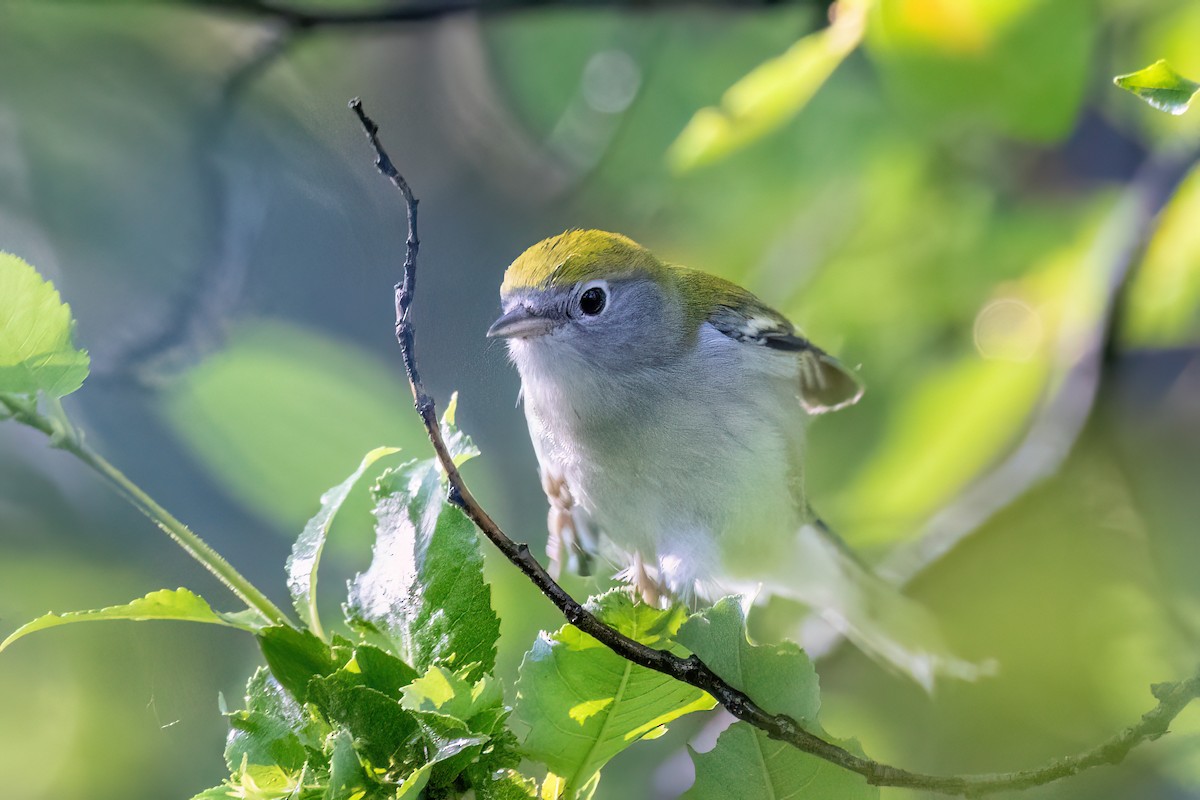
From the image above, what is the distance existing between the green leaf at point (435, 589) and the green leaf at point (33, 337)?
0.64ft

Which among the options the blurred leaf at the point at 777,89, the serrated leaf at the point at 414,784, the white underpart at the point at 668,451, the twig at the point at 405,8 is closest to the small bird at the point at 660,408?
the white underpart at the point at 668,451

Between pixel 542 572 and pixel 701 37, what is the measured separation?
1.56 metres

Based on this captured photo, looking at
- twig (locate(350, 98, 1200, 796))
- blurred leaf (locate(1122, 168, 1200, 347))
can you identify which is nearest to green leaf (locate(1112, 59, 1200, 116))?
twig (locate(350, 98, 1200, 796))

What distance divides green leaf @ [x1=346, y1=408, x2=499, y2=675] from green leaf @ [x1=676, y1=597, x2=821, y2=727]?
12 cm

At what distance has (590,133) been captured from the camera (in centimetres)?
168

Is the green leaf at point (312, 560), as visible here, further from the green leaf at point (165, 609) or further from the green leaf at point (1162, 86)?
the green leaf at point (1162, 86)

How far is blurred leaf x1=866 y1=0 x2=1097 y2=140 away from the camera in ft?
3.68

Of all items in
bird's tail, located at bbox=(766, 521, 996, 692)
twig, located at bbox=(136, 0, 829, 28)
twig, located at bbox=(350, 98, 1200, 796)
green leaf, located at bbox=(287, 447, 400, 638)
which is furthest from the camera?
twig, located at bbox=(136, 0, 829, 28)

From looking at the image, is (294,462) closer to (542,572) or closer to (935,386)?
(542,572)

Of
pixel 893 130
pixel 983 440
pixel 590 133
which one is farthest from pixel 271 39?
pixel 983 440

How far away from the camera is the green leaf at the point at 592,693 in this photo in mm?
527

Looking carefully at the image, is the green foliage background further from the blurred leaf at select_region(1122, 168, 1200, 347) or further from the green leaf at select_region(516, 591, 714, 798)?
the green leaf at select_region(516, 591, 714, 798)

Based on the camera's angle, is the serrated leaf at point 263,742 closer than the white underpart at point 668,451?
Yes

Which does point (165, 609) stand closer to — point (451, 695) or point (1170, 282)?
point (451, 695)
